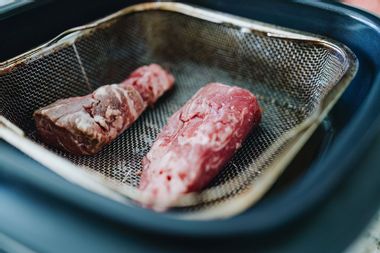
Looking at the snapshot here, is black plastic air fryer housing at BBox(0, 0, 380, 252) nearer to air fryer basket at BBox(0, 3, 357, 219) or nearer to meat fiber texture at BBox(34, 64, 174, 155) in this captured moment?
air fryer basket at BBox(0, 3, 357, 219)

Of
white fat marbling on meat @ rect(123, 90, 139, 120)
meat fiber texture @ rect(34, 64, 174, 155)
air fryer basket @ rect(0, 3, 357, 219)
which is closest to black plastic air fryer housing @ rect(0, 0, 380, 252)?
air fryer basket @ rect(0, 3, 357, 219)

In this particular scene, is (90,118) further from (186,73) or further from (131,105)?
(186,73)

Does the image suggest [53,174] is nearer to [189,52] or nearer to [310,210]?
[310,210]

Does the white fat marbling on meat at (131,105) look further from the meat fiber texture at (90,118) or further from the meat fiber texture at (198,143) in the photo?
the meat fiber texture at (198,143)

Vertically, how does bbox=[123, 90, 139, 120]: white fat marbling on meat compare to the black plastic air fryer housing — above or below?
below

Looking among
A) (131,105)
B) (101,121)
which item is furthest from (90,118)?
(131,105)

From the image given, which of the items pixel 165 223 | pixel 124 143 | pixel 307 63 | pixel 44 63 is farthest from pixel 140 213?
pixel 307 63
